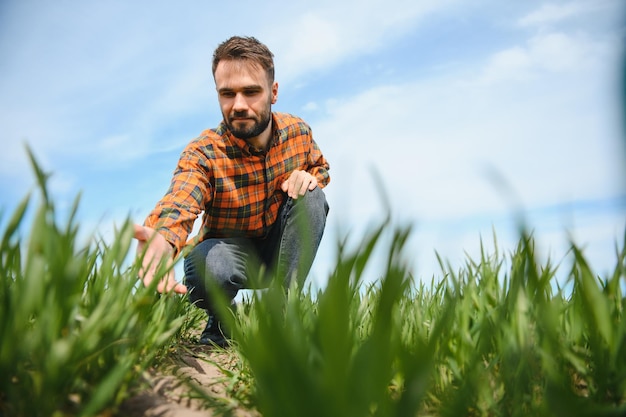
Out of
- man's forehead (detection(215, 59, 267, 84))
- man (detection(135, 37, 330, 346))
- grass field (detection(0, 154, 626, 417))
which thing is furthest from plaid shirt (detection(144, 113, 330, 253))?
grass field (detection(0, 154, 626, 417))

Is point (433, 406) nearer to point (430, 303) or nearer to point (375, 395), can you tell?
point (375, 395)

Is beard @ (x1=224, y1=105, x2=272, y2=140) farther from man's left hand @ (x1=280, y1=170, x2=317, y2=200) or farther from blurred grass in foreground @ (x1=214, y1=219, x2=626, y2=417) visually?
blurred grass in foreground @ (x1=214, y1=219, x2=626, y2=417)

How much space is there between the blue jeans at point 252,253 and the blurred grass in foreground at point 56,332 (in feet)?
4.10

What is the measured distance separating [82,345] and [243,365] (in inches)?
26.8

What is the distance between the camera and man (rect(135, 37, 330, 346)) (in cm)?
257

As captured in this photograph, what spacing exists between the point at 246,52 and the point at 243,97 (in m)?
0.34

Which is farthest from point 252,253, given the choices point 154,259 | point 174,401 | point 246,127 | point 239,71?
point 174,401

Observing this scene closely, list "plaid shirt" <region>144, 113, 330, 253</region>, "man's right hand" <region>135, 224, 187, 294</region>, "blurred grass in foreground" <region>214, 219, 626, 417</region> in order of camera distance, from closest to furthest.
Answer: "blurred grass in foreground" <region>214, 219, 626, 417</region> → "man's right hand" <region>135, 224, 187, 294</region> → "plaid shirt" <region>144, 113, 330, 253</region>

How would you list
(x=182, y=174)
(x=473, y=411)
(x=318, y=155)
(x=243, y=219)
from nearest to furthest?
(x=473, y=411) < (x=182, y=174) < (x=243, y=219) < (x=318, y=155)

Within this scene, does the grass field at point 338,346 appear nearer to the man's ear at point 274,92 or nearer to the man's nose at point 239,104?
the man's nose at point 239,104

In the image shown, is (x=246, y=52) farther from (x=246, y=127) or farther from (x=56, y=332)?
(x=56, y=332)

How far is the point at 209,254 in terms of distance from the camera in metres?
2.59

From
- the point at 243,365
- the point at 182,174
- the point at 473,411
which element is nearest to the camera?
the point at 473,411

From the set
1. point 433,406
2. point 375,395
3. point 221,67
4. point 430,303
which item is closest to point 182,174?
point 221,67
